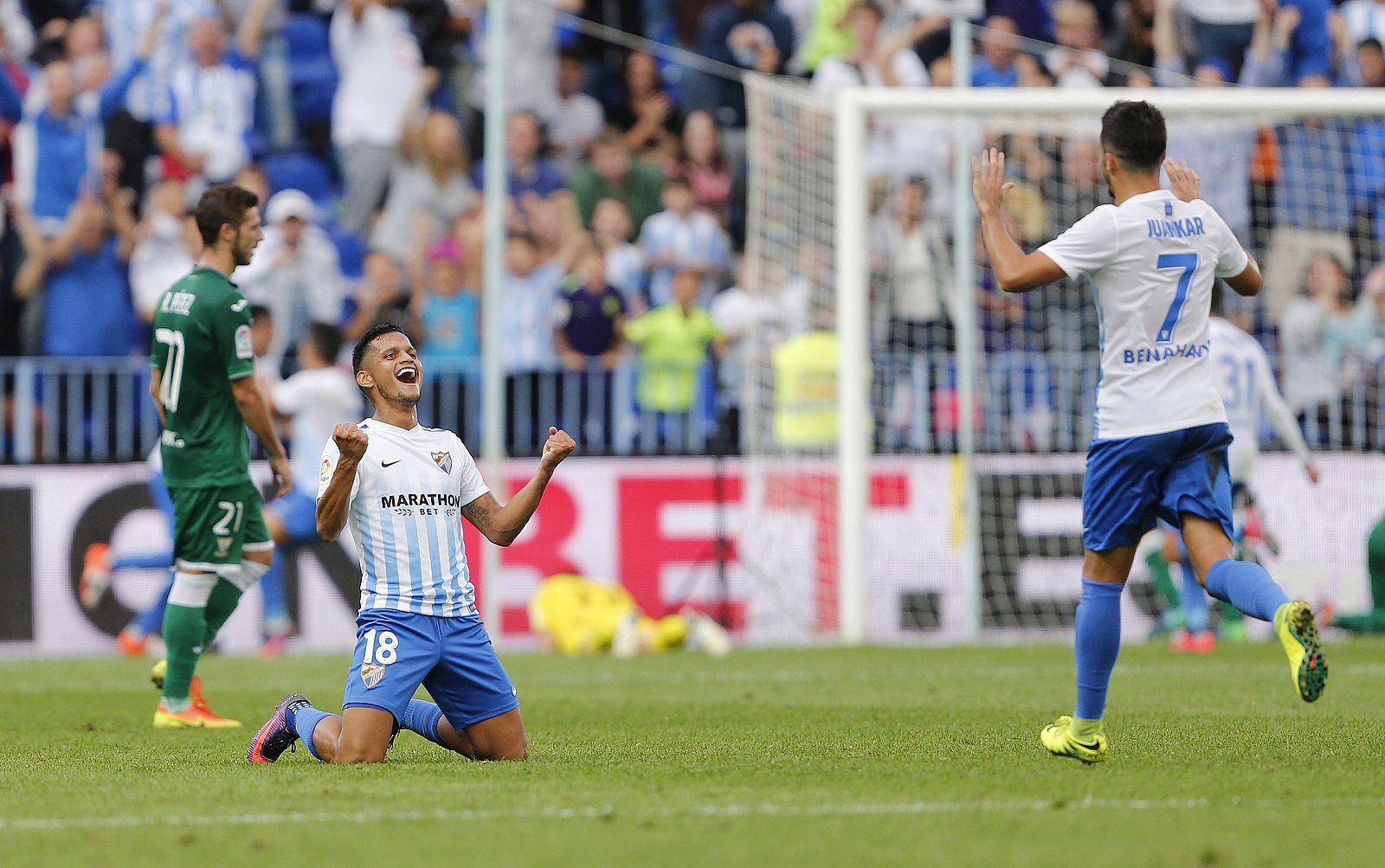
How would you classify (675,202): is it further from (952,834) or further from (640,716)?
(952,834)

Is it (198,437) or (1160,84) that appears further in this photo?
(1160,84)

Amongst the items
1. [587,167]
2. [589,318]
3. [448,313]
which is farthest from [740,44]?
[448,313]

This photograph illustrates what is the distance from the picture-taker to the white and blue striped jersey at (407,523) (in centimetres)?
662

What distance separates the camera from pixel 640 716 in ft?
28.9

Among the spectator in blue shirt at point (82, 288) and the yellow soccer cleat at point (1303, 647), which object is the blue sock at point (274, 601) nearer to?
the spectator in blue shirt at point (82, 288)

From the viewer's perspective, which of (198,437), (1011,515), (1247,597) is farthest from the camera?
(1011,515)

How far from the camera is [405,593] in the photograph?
21.7ft

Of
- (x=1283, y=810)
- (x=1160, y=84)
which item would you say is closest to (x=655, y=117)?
(x=1160, y=84)

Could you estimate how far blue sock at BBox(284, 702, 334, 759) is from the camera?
6.67 metres

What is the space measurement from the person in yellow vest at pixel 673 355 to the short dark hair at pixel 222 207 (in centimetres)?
714

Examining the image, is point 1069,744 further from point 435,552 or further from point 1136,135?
point 435,552

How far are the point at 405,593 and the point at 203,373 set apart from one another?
269 centimetres

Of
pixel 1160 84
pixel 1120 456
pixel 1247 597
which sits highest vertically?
pixel 1160 84

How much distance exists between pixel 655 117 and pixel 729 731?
36.8 feet
